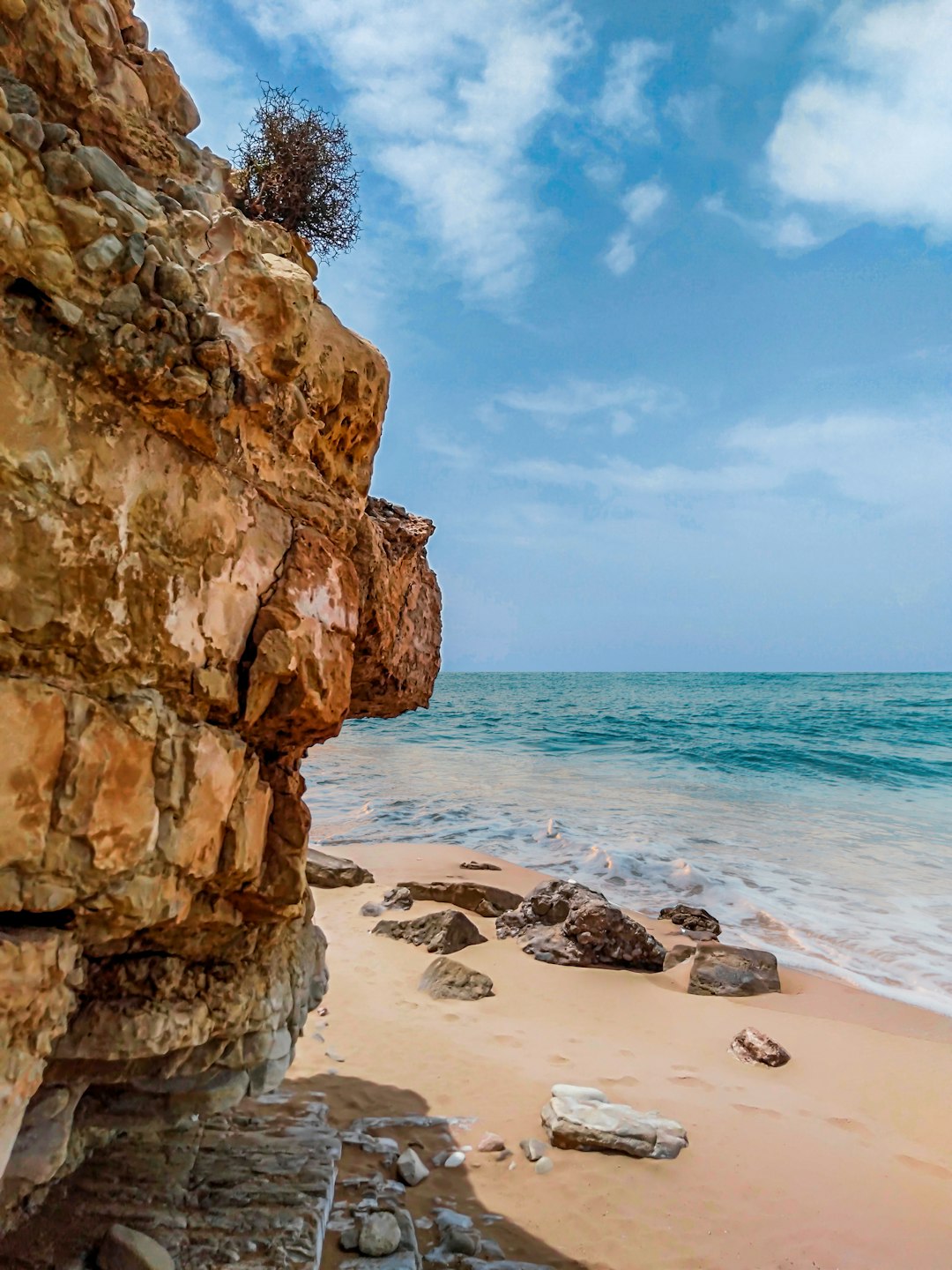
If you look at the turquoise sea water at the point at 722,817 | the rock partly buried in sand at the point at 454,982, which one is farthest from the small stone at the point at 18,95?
the turquoise sea water at the point at 722,817

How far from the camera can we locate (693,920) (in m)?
9.08

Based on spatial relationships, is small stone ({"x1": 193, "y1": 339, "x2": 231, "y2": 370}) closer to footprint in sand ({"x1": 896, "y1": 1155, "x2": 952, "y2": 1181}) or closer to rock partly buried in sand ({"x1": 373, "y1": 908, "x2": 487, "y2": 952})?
footprint in sand ({"x1": 896, "y1": 1155, "x2": 952, "y2": 1181})

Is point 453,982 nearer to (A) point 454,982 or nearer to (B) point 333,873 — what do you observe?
(A) point 454,982

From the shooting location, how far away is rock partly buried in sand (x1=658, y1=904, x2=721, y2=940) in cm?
888

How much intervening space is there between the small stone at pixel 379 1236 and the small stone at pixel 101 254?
11.6 feet

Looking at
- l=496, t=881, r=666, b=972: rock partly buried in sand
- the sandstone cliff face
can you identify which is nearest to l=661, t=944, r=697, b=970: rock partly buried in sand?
l=496, t=881, r=666, b=972: rock partly buried in sand

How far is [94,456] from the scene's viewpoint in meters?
1.78

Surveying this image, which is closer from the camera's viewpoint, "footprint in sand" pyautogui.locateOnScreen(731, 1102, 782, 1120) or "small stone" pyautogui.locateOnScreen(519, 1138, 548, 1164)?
"small stone" pyautogui.locateOnScreen(519, 1138, 548, 1164)

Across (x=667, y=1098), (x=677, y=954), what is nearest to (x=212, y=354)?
(x=667, y=1098)

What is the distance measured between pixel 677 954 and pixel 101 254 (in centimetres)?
798

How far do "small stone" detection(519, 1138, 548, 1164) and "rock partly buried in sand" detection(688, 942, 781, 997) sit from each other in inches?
132

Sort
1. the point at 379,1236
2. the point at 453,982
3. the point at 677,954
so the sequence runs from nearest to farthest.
Result: the point at 379,1236, the point at 453,982, the point at 677,954

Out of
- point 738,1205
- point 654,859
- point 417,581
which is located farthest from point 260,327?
point 654,859

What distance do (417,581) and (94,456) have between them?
2063mm
